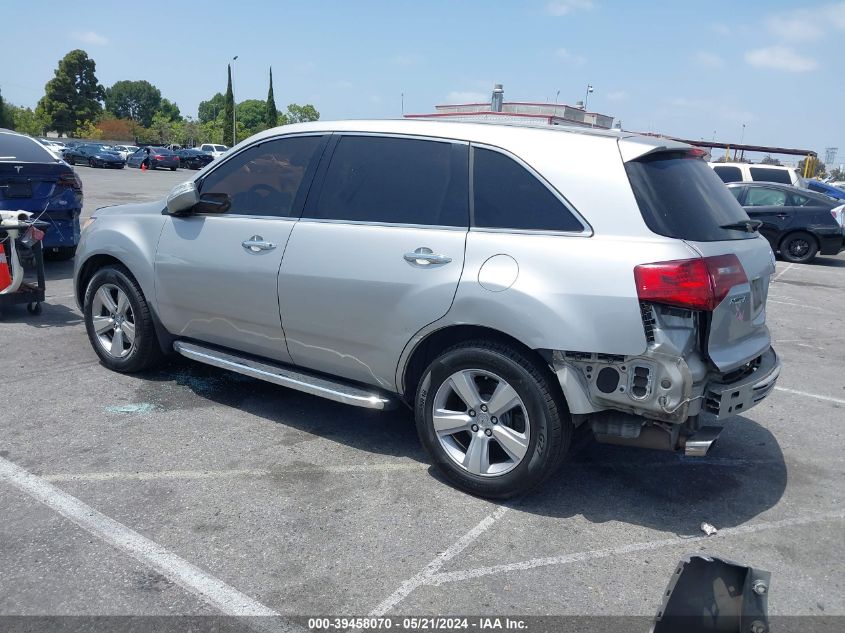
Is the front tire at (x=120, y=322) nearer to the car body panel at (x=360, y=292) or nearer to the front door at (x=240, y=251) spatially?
the front door at (x=240, y=251)

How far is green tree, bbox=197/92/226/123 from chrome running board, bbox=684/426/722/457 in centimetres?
17433

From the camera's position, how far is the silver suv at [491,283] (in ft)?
11.2

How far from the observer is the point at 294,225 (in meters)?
4.45

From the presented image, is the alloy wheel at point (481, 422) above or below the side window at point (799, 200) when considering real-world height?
below

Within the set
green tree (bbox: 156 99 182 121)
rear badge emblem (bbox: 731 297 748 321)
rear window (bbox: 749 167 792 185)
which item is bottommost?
rear badge emblem (bbox: 731 297 748 321)

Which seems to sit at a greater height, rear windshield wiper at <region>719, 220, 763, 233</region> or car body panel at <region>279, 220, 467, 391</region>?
rear windshield wiper at <region>719, 220, 763, 233</region>

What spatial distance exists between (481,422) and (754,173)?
16.4m

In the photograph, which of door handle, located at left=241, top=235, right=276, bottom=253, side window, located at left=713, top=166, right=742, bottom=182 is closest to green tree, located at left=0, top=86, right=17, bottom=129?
side window, located at left=713, top=166, right=742, bottom=182

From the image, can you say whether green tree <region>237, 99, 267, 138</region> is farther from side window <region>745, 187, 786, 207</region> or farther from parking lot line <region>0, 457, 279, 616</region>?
parking lot line <region>0, 457, 279, 616</region>

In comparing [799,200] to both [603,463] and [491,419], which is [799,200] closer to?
[603,463]

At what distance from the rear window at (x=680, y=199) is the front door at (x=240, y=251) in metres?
1.98

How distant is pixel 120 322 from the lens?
552 centimetres

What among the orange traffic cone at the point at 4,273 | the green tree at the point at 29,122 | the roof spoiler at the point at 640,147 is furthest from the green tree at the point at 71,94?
the roof spoiler at the point at 640,147

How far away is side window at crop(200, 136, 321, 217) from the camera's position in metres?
4.59
